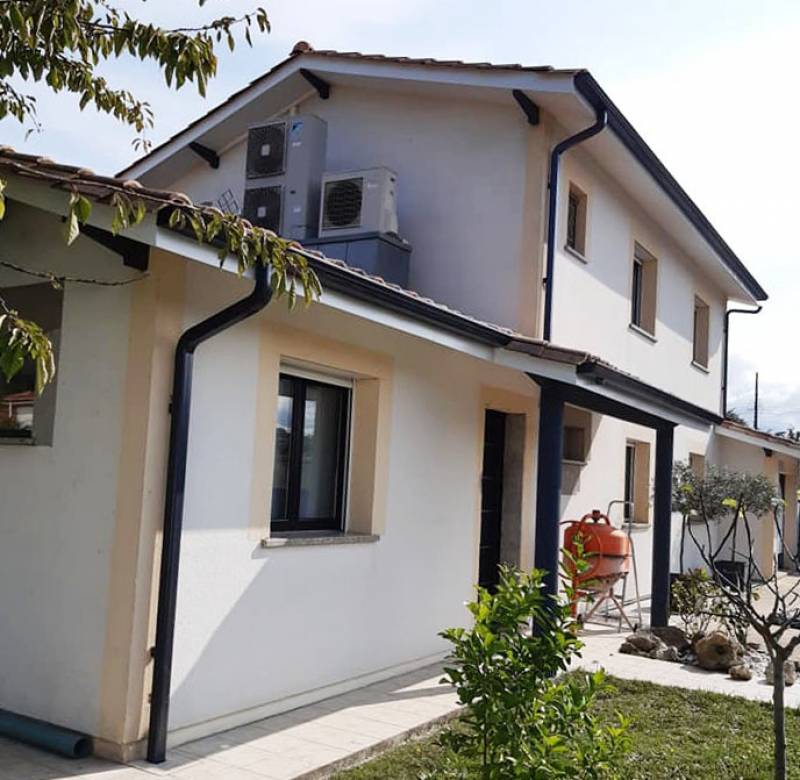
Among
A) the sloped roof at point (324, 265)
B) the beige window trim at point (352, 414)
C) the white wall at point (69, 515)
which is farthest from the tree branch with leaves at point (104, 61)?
the beige window trim at point (352, 414)

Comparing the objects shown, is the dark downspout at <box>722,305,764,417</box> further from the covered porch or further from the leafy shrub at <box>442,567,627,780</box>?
the leafy shrub at <box>442,567,627,780</box>

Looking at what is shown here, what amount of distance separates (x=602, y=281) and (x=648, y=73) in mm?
4102

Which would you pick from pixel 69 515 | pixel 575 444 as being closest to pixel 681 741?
pixel 69 515

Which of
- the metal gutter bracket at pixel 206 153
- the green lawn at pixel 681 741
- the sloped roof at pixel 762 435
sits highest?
the metal gutter bracket at pixel 206 153

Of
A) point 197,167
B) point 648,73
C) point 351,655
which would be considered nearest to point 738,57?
point 648,73

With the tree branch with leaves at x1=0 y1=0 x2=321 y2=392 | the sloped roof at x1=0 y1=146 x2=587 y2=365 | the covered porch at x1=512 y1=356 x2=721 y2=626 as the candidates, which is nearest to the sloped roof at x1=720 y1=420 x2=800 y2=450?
the covered porch at x1=512 y1=356 x2=721 y2=626

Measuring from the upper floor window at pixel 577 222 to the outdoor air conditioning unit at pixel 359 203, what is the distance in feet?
7.85

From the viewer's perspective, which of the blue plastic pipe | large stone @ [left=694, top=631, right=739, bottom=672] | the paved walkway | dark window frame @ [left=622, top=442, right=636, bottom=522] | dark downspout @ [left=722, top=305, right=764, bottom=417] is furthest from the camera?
dark downspout @ [left=722, top=305, right=764, bottom=417]

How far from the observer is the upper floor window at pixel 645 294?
48.0 ft

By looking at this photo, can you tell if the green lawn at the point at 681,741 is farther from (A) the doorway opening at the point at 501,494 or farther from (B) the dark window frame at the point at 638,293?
(B) the dark window frame at the point at 638,293

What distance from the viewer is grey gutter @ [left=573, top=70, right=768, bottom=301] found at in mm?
9875

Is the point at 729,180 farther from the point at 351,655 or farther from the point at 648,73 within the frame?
the point at 351,655

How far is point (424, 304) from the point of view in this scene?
714cm

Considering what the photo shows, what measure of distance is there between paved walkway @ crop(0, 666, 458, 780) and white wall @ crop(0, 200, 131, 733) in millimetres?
414
